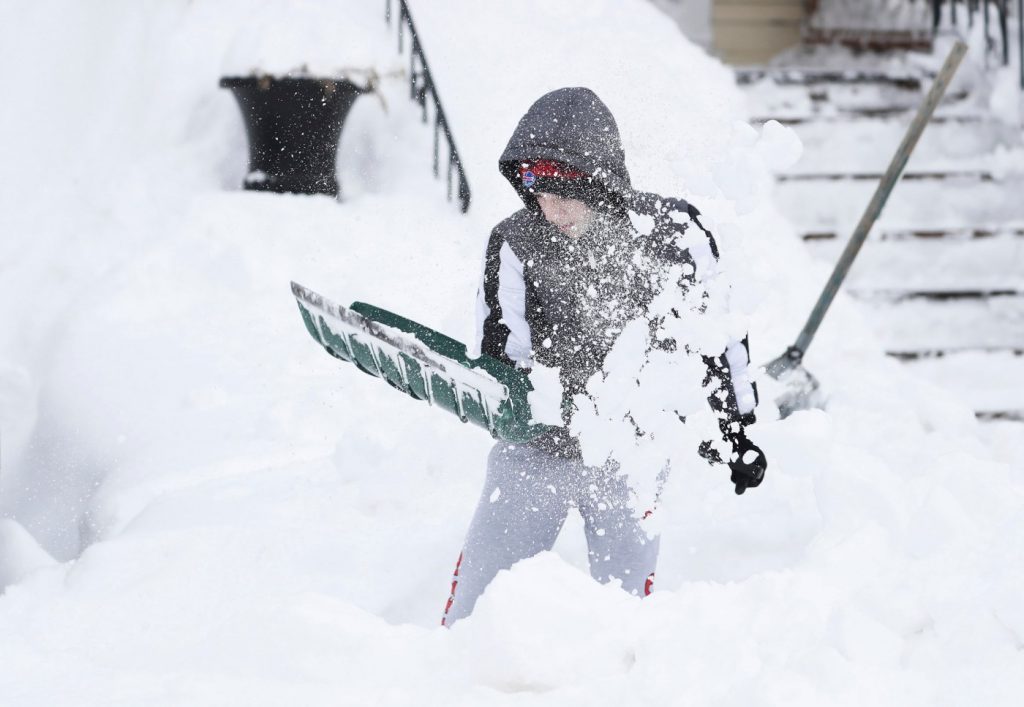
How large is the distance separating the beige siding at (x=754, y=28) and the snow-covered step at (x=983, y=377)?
4.58 metres

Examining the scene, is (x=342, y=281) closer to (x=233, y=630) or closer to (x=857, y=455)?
(x=857, y=455)

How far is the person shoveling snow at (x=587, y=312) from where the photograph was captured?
2.18 meters

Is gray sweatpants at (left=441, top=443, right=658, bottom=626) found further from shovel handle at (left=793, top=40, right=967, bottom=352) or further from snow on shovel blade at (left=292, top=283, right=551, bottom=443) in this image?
shovel handle at (left=793, top=40, right=967, bottom=352)

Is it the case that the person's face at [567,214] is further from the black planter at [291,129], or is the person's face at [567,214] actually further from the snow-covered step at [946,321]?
the snow-covered step at [946,321]

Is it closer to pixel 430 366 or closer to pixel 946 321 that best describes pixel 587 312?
pixel 430 366

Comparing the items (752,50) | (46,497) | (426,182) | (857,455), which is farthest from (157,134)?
(752,50)

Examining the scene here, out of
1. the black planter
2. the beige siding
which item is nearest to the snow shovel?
the black planter

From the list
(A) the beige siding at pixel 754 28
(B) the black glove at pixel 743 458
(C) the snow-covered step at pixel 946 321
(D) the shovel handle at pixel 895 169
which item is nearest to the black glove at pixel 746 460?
(B) the black glove at pixel 743 458

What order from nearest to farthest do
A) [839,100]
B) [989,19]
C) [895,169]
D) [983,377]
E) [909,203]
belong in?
1. [895,169]
2. [983,377]
3. [909,203]
4. [839,100]
5. [989,19]

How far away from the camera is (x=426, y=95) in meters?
5.90

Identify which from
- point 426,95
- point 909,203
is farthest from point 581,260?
point 909,203

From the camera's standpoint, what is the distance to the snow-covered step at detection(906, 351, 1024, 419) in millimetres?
4906

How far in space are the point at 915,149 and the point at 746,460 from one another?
504 centimetres

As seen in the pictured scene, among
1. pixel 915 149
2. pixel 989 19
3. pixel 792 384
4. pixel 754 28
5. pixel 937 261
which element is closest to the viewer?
pixel 792 384
